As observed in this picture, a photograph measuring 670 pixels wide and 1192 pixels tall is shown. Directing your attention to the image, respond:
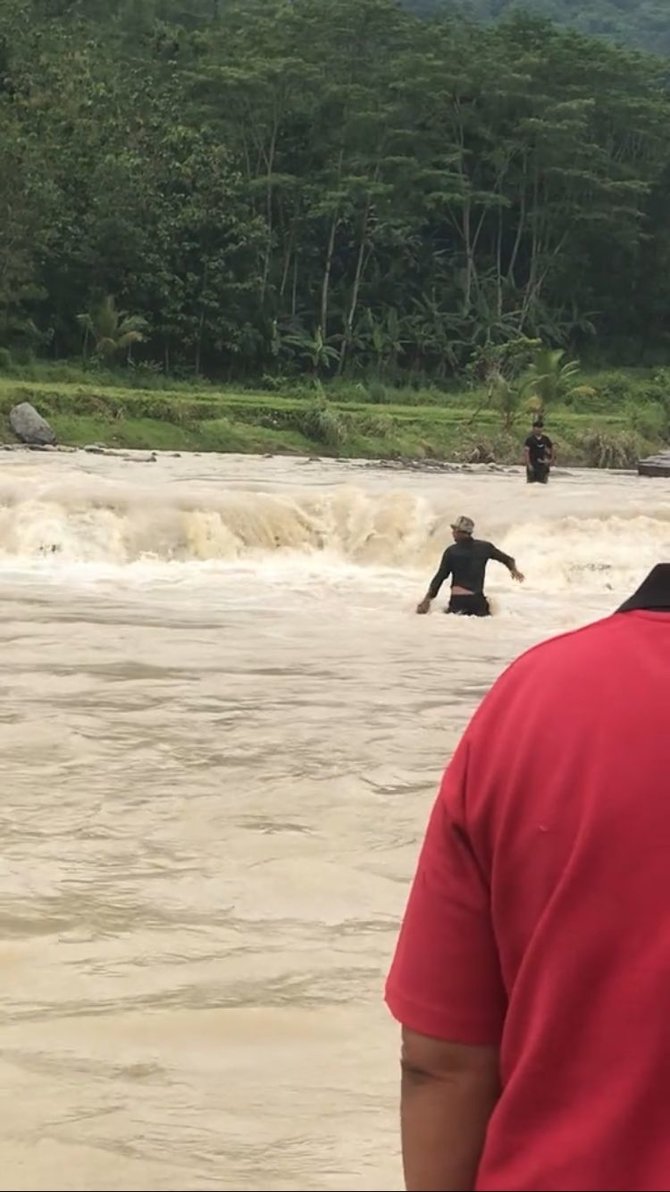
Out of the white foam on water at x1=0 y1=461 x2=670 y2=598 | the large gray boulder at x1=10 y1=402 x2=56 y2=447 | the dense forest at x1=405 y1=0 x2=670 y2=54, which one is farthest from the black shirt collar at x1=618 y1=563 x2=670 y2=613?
the dense forest at x1=405 y1=0 x2=670 y2=54

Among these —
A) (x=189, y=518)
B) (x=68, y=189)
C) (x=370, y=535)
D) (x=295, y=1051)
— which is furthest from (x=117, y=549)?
(x=68, y=189)

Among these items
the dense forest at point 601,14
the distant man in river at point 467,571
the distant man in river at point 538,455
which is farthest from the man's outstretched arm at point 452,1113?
the dense forest at point 601,14

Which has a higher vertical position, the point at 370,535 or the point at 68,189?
the point at 68,189

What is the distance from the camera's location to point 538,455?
22562 millimetres

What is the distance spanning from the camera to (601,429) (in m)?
33.8

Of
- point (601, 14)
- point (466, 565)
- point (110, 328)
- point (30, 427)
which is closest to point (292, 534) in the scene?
point (466, 565)

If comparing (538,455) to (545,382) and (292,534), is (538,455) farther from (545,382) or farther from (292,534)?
(545,382)

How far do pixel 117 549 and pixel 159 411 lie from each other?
46.7 feet

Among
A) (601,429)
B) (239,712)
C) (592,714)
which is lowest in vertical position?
(601,429)

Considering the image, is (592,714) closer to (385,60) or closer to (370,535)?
(370,535)

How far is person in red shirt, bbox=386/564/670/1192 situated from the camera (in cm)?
133

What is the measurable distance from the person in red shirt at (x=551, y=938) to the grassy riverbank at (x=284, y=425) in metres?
26.5

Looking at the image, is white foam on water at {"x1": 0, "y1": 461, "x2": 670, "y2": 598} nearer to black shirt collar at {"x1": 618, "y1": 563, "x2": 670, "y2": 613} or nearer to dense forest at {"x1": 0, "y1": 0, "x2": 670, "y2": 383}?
black shirt collar at {"x1": 618, "y1": 563, "x2": 670, "y2": 613}

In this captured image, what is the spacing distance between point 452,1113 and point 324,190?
143 ft
